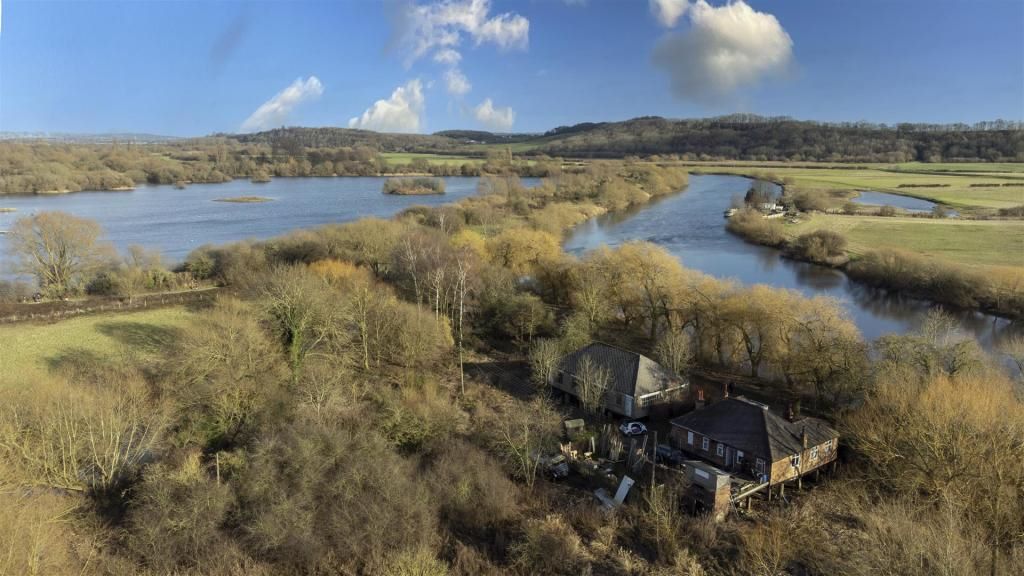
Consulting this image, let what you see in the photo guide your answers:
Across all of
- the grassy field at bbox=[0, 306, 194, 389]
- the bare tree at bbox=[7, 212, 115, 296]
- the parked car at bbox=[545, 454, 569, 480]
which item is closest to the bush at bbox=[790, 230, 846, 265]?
the parked car at bbox=[545, 454, 569, 480]

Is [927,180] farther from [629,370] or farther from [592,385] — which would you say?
[592,385]

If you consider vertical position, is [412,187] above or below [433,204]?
above

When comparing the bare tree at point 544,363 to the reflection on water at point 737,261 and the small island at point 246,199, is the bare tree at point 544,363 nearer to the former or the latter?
the reflection on water at point 737,261

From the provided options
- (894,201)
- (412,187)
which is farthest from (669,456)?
(412,187)

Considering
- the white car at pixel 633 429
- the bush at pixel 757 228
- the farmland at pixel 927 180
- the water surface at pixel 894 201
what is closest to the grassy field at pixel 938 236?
the bush at pixel 757 228

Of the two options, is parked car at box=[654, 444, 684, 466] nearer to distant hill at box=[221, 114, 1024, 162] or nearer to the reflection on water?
the reflection on water

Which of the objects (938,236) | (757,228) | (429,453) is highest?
(757,228)

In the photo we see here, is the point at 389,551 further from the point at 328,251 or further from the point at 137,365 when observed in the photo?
the point at 328,251
